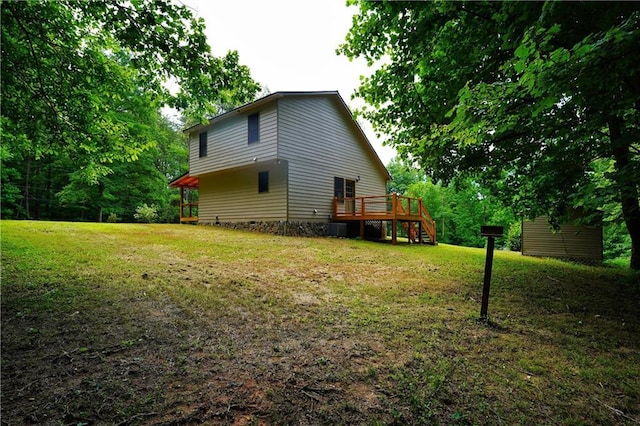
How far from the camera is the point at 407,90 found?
6.28 meters

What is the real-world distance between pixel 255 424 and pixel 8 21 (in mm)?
6140

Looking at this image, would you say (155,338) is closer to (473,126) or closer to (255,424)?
(255,424)

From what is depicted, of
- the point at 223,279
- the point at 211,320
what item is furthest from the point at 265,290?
the point at 211,320

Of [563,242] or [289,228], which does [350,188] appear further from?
[563,242]

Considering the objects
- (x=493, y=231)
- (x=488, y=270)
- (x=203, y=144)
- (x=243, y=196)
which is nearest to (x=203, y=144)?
(x=203, y=144)

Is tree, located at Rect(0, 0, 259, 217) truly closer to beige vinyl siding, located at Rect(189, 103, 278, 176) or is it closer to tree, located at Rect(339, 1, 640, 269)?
tree, located at Rect(339, 1, 640, 269)

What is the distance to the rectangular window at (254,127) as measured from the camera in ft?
43.3

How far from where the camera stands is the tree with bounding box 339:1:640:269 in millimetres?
3037

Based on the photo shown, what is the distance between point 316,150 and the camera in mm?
13969

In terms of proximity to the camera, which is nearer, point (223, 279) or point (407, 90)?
point (223, 279)

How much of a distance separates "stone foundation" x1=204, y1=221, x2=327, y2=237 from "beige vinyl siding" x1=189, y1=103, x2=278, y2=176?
294 centimetres

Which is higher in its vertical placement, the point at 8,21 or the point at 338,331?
the point at 8,21

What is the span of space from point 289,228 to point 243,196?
3680mm

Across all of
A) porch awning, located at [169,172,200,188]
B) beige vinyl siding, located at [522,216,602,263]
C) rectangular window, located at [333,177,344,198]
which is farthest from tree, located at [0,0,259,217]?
porch awning, located at [169,172,200,188]
